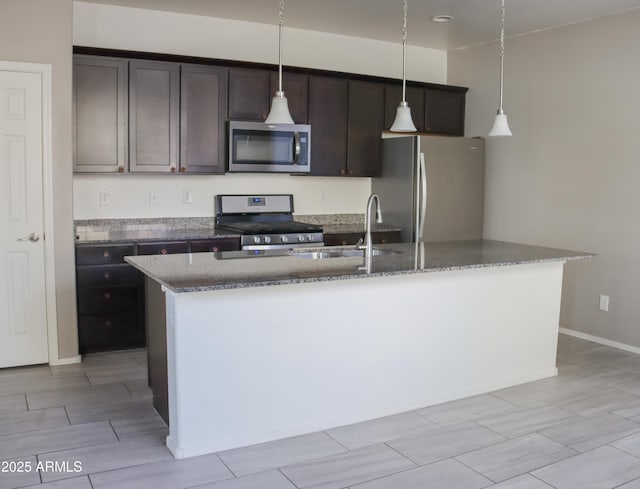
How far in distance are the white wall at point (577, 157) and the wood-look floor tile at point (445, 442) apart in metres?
2.31

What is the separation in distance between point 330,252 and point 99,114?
212 cm

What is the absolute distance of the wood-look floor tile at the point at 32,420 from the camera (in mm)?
3228

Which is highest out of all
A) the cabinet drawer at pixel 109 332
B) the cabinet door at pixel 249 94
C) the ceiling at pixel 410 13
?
the ceiling at pixel 410 13

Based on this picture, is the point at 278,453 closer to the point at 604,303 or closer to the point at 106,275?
the point at 106,275

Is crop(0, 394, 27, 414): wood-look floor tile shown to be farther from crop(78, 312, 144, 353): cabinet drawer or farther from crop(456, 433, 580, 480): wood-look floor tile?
crop(456, 433, 580, 480): wood-look floor tile

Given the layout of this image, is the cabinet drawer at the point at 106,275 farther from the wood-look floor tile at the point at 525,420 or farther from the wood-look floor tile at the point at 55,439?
the wood-look floor tile at the point at 525,420

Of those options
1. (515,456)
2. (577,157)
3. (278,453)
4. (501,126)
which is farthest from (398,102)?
(278,453)

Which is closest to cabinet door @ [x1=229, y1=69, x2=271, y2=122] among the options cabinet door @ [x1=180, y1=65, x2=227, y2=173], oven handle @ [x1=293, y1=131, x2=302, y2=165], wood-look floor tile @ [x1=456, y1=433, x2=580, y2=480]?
cabinet door @ [x1=180, y1=65, x2=227, y2=173]

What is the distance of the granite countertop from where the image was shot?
2809 mm

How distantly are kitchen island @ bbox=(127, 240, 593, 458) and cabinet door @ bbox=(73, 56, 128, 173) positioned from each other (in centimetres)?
159

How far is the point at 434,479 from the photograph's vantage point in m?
2.76

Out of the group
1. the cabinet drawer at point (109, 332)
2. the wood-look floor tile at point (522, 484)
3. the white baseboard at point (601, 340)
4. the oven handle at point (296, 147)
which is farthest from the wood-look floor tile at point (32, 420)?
the white baseboard at point (601, 340)

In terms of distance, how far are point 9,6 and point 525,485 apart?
401 centimetres

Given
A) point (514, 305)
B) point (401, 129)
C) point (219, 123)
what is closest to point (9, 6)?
point (219, 123)
